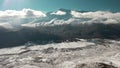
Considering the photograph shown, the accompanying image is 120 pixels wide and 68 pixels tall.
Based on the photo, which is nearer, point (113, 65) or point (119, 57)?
point (113, 65)

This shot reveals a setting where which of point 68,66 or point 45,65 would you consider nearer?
point 68,66

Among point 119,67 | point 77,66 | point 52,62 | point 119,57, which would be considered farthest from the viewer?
point 52,62

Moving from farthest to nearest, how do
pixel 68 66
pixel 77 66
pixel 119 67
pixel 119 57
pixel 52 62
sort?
pixel 52 62
pixel 119 57
pixel 68 66
pixel 77 66
pixel 119 67

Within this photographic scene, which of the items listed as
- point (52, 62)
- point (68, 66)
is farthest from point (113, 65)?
point (52, 62)

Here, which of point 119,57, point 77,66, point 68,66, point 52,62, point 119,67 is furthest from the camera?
point 52,62

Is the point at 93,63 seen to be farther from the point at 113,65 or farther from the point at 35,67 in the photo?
the point at 35,67

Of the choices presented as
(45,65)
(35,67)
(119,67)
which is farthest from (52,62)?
(119,67)

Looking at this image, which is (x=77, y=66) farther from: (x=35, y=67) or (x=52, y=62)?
(x=52, y=62)

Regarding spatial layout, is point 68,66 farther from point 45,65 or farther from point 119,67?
point 119,67
